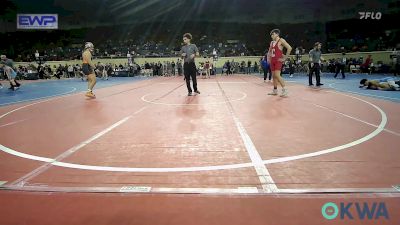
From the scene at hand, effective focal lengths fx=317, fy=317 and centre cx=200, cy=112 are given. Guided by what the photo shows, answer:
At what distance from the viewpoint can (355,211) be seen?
96.3 inches

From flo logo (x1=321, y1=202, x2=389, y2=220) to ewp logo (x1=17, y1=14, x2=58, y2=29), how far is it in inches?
1451

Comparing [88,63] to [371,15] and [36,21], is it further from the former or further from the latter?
[371,15]

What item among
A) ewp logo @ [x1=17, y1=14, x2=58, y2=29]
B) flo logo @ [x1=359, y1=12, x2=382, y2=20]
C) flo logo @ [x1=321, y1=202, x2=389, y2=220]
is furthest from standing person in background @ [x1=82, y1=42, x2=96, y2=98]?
flo logo @ [x1=359, y1=12, x2=382, y2=20]

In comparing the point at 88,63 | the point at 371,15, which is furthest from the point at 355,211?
the point at 371,15

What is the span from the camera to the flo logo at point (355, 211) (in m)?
2.36

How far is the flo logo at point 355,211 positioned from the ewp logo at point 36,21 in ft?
121

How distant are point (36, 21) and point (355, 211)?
3760 centimetres

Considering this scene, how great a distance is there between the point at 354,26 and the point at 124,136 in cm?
3470

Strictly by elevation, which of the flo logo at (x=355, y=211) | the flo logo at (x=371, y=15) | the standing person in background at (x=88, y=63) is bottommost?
the flo logo at (x=355, y=211)

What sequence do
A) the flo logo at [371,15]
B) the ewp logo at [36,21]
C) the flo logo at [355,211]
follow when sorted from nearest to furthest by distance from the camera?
the flo logo at [355,211]
the flo logo at [371,15]
the ewp logo at [36,21]

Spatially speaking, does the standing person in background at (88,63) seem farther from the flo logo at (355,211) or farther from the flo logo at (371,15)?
the flo logo at (371,15)

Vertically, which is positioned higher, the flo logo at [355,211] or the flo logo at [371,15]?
the flo logo at [371,15]

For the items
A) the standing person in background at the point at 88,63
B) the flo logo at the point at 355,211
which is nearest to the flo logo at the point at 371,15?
the standing person in background at the point at 88,63

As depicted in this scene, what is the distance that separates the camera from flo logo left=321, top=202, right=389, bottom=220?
7.75ft
